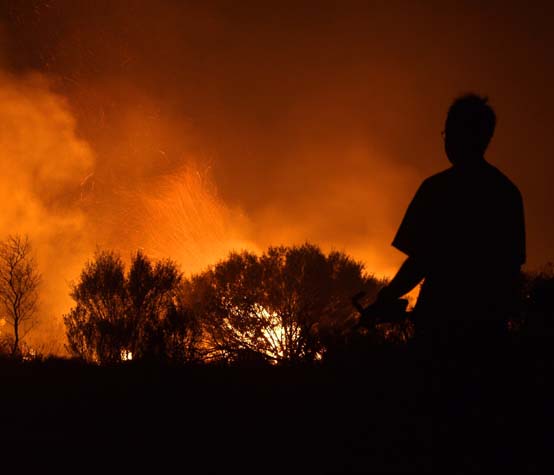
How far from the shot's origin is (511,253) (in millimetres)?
3682

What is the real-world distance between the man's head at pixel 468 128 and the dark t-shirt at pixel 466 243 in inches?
3.5

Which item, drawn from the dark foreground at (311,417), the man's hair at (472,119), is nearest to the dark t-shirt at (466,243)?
the man's hair at (472,119)

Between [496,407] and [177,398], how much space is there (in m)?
2.67

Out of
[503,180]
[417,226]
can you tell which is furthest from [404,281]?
[503,180]

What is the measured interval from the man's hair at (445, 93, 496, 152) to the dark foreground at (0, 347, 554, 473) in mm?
1355

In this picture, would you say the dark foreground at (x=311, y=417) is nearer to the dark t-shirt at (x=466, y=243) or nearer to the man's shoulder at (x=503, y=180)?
the dark t-shirt at (x=466, y=243)

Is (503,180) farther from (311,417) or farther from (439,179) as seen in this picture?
(311,417)

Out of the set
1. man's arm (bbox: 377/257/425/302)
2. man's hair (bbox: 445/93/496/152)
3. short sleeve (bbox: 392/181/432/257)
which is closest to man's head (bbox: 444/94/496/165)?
man's hair (bbox: 445/93/496/152)

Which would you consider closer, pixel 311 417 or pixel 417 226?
pixel 417 226

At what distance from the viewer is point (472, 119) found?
3686 millimetres

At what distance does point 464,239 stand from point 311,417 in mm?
1765

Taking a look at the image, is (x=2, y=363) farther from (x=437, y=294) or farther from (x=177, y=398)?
(x=437, y=294)

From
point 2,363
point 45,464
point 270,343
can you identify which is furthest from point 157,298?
point 45,464

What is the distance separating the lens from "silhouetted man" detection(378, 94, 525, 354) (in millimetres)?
3574
